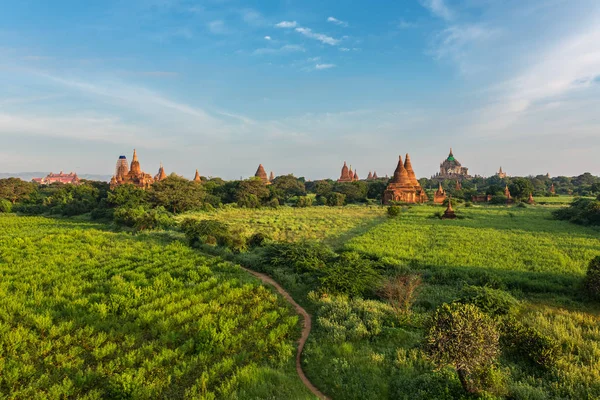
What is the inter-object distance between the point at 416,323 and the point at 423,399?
12.1 ft

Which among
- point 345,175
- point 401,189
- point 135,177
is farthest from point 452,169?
point 135,177

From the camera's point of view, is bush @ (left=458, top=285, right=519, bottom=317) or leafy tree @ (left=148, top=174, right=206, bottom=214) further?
leafy tree @ (left=148, top=174, right=206, bottom=214)

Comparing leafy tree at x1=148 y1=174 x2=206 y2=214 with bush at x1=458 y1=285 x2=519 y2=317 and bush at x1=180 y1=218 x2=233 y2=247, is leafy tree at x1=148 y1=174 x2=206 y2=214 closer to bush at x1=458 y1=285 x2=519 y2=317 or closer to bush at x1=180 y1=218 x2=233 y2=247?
bush at x1=180 y1=218 x2=233 y2=247

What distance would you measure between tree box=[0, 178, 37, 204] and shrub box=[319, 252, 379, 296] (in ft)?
204

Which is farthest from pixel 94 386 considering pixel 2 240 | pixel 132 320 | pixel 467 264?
pixel 2 240

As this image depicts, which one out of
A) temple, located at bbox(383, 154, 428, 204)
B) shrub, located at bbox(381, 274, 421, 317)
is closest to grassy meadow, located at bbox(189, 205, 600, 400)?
shrub, located at bbox(381, 274, 421, 317)

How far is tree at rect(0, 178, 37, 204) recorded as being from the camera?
177ft

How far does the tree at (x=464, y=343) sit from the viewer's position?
611cm

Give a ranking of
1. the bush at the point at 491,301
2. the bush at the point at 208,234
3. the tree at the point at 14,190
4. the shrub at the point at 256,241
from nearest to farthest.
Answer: the bush at the point at 491,301, the shrub at the point at 256,241, the bush at the point at 208,234, the tree at the point at 14,190

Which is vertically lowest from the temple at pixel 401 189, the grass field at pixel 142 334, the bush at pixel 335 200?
the grass field at pixel 142 334

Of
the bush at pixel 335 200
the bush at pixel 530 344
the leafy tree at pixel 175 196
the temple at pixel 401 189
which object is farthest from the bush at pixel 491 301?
the temple at pixel 401 189

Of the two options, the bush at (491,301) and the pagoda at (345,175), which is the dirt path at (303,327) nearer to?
the bush at (491,301)

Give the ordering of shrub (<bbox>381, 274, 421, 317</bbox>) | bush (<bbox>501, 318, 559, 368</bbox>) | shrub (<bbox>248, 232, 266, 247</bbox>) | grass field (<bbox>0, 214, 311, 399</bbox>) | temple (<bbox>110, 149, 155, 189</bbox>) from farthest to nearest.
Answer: temple (<bbox>110, 149, 155, 189</bbox>)
shrub (<bbox>248, 232, 266, 247</bbox>)
shrub (<bbox>381, 274, 421, 317</bbox>)
bush (<bbox>501, 318, 559, 368</bbox>)
grass field (<bbox>0, 214, 311, 399</bbox>)

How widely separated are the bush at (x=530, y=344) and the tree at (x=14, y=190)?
69016 millimetres
